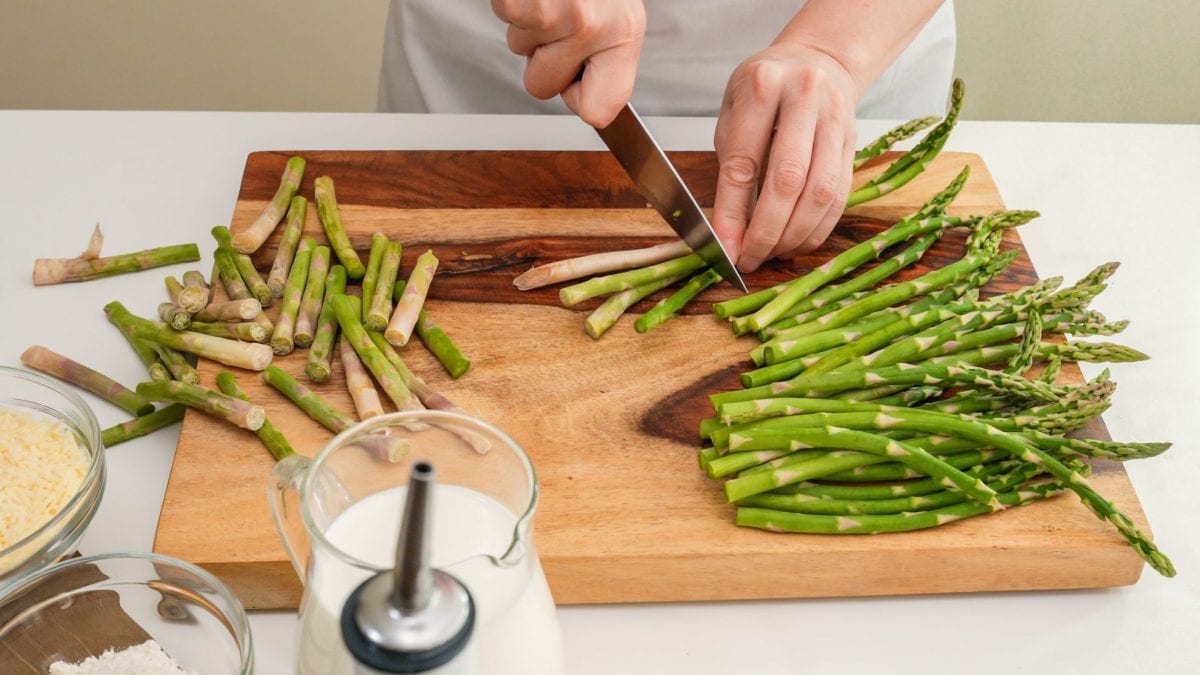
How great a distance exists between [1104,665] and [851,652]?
339 millimetres

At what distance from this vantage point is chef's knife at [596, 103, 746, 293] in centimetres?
198

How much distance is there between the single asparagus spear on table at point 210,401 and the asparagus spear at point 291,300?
155mm

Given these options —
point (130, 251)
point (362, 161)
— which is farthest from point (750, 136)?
point (130, 251)

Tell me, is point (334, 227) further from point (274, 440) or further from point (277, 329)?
point (274, 440)

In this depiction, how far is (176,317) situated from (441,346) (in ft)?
1.44

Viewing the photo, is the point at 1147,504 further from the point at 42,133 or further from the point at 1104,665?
the point at 42,133

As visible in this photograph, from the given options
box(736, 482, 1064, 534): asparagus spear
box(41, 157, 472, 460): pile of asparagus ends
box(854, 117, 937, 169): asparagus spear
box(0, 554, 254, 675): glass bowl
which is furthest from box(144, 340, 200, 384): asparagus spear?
box(854, 117, 937, 169): asparagus spear

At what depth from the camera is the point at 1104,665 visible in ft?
5.03

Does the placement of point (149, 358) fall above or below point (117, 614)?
below

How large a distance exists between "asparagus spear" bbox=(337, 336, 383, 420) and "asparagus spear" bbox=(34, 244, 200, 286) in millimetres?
438

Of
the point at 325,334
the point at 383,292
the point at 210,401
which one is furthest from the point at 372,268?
the point at 210,401

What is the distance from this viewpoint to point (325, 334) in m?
1.85

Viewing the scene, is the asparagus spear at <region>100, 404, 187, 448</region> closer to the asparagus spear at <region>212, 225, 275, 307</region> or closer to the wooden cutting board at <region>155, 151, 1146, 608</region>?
the wooden cutting board at <region>155, 151, 1146, 608</region>

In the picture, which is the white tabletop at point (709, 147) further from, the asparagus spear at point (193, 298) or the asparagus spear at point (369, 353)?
the asparagus spear at point (369, 353)
